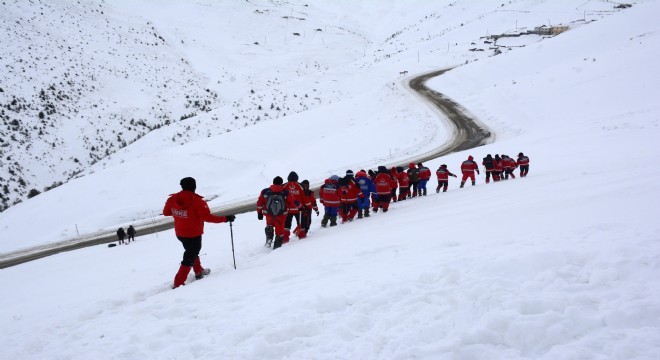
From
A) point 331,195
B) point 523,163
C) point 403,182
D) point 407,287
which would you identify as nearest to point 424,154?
point 523,163

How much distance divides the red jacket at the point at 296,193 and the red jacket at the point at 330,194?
50.4 inches

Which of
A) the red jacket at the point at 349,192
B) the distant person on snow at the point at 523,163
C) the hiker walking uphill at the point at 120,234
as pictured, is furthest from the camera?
the hiker walking uphill at the point at 120,234

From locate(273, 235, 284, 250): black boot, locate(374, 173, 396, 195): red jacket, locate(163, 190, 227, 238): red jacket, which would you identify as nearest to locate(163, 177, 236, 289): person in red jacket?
locate(163, 190, 227, 238): red jacket

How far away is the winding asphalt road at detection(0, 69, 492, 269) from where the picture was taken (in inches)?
674

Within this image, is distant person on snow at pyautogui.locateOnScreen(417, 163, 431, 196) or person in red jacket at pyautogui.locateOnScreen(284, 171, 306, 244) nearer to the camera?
person in red jacket at pyautogui.locateOnScreen(284, 171, 306, 244)

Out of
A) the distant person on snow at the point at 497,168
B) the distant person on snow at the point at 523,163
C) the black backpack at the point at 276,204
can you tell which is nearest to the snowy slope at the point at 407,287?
the distant person on snow at the point at 523,163

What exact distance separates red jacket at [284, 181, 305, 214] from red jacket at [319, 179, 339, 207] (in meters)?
1.28

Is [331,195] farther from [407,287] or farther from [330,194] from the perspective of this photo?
[407,287]

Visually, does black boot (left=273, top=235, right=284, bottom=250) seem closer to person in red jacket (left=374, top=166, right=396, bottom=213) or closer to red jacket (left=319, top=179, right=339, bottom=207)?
red jacket (left=319, top=179, right=339, bottom=207)

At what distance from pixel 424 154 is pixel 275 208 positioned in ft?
58.6

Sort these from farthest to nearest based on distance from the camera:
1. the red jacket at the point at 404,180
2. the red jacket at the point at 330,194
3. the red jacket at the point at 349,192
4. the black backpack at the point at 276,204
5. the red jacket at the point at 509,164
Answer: the red jacket at the point at 509,164 → the red jacket at the point at 404,180 → the red jacket at the point at 349,192 → the red jacket at the point at 330,194 → the black backpack at the point at 276,204

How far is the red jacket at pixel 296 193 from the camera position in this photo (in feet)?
33.8

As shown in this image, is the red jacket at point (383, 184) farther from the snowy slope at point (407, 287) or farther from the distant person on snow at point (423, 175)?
the distant person on snow at point (423, 175)

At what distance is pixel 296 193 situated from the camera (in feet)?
34.2
